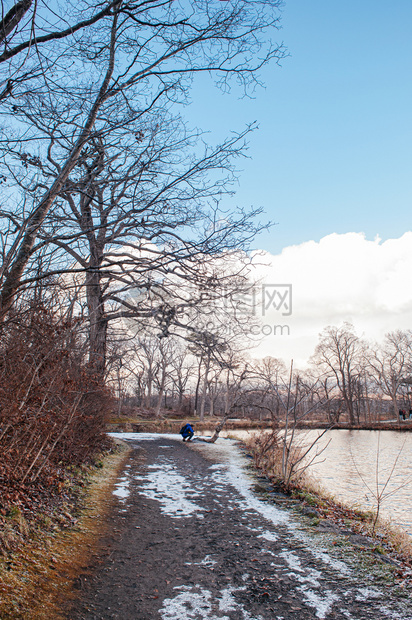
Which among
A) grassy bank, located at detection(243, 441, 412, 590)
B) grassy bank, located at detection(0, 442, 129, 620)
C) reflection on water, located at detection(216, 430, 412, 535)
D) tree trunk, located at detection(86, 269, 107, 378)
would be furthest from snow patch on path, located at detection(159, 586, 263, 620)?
tree trunk, located at detection(86, 269, 107, 378)

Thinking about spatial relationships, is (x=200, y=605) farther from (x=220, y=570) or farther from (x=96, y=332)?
(x=96, y=332)

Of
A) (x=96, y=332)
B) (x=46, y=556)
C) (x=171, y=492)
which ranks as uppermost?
(x=96, y=332)

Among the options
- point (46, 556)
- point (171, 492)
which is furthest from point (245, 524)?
point (46, 556)

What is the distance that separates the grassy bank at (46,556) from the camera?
2.96 meters

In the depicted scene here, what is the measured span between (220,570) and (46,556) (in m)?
1.75

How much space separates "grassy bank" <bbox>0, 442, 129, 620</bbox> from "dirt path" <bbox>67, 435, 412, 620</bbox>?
188 millimetres

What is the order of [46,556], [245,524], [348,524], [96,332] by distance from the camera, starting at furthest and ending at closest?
[96,332] → [348,524] → [245,524] → [46,556]

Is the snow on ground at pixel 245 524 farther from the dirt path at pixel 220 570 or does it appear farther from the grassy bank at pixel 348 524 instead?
the grassy bank at pixel 348 524

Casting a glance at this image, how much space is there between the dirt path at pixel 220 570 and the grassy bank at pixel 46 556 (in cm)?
19

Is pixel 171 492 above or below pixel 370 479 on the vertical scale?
above

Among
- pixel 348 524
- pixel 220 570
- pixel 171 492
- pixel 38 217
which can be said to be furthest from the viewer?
pixel 171 492

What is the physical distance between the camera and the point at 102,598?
3.27 metres

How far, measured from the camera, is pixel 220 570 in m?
3.94

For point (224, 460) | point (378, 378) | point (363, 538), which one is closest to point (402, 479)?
point (224, 460)
